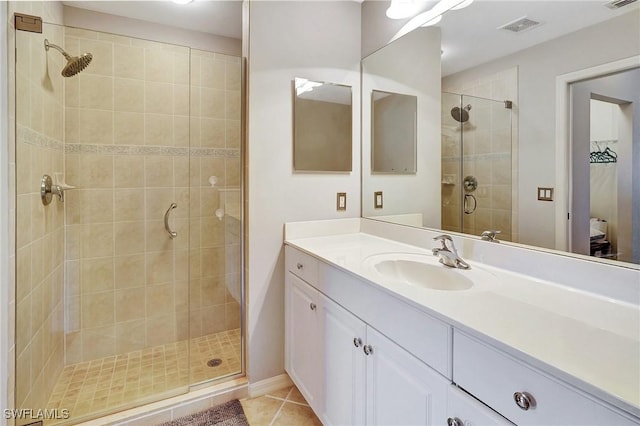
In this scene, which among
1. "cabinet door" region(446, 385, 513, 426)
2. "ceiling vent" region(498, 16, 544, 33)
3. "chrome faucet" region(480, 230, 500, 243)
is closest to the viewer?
"cabinet door" region(446, 385, 513, 426)

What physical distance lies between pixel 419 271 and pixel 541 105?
30.7 inches

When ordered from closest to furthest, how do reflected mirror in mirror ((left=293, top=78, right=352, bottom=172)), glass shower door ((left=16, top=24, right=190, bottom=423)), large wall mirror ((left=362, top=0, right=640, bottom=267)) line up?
large wall mirror ((left=362, top=0, right=640, bottom=267)) < glass shower door ((left=16, top=24, right=190, bottom=423)) < reflected mirror in mirror ((left=293, top=78, right=352, bottom=172))

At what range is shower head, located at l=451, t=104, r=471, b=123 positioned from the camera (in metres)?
1.43

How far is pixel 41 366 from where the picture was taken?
5.43 feet

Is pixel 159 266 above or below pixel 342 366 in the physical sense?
above

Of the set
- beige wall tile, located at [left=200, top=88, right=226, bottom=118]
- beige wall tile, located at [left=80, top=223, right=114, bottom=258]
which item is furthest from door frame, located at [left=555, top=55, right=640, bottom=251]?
beige wall tile, located at [left=80, top=223, right=114, bottom=258]

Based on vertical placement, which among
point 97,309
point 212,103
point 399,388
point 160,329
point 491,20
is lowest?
point 160,329

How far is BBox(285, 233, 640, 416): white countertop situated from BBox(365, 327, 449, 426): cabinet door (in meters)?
0.19

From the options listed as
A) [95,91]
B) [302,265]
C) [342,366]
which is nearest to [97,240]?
[95,91]

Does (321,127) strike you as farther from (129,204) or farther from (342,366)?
(129,204)

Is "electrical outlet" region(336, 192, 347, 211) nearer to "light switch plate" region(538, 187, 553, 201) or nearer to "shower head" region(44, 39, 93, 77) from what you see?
"light switch plate" region(538, 187, 553, 201)

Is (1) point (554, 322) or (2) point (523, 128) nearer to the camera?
(1) point (554, 322)

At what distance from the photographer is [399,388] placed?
0.98 m

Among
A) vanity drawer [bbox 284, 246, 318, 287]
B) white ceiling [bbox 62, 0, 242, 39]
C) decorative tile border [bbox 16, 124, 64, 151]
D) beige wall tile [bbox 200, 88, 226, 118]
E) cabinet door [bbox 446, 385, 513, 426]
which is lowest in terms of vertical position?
cabinet door [bbox 446, 385, 513, 426]
